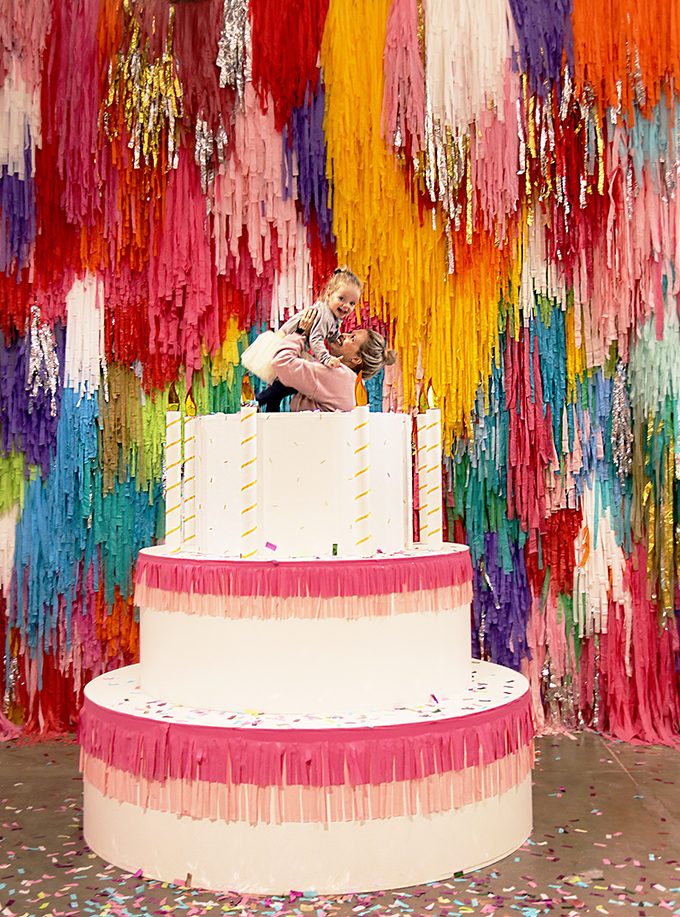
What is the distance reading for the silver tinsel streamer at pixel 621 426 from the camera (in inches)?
177

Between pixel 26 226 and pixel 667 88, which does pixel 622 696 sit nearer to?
pixel 667 88

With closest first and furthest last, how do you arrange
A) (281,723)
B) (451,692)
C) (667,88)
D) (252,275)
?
(281,723)
(451,692)
(667,88)
(252,275)

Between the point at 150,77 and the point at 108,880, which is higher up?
the point at 150,77

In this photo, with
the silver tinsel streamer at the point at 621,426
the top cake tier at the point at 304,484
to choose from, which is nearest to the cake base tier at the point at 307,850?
the top cake tier at the point at 304,484

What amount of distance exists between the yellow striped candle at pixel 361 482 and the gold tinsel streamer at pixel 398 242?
1.43 meters

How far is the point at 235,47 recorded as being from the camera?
4578 millimetres

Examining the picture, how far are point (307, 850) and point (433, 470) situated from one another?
4.58ft

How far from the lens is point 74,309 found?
463cm

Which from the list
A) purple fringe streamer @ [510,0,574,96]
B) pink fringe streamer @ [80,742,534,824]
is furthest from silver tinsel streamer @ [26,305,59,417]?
purple fringe streamer @ [510,0,574,96]

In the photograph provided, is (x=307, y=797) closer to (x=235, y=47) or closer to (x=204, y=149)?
(x=204, y=149)

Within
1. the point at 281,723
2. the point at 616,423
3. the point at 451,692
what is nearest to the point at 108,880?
the point at 281,723

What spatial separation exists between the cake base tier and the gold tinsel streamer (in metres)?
2.15

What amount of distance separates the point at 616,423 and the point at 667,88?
5.10 feet

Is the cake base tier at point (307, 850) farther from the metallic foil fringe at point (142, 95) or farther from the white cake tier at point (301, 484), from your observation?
the metallic foil fringe at point (142, 95)
